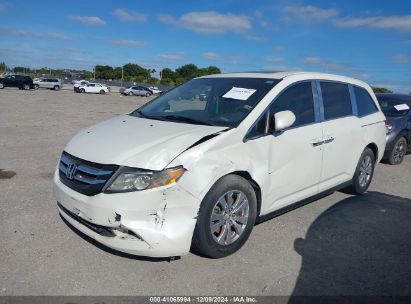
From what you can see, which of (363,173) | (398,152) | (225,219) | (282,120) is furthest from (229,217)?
(398,152)

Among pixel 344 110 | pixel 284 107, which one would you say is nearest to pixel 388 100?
pixel 344 110

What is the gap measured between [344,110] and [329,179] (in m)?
0.99

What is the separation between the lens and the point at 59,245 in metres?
3.58

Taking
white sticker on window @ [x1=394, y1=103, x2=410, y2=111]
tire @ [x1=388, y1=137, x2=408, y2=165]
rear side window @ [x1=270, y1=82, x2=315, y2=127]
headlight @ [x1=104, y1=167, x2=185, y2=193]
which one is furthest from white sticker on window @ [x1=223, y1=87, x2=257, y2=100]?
white sticker on window @ [x1=394, y1=103, x2=410, y2=111]

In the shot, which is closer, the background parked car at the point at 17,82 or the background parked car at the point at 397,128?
the background parked car at the point at 397,128

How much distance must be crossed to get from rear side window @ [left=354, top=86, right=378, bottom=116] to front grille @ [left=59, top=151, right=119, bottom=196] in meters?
3.85

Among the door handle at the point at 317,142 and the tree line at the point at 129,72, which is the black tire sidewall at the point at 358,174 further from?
the tree line at the point at 129,72

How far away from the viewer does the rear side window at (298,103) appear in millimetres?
3967

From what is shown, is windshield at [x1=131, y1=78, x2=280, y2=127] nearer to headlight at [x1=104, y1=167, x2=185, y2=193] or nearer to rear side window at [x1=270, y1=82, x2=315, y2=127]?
rear side window at [x1=270, y1=82, x2=315, y2=127]

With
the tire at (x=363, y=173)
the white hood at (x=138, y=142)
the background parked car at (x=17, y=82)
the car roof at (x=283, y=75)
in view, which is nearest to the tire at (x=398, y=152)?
the tire at (x=363, y=173)

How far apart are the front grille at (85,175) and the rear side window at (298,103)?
6.02 ft

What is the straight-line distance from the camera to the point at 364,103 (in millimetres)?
5523

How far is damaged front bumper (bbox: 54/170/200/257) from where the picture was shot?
9.63 ft

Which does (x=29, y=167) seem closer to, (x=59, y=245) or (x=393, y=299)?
(x=59, y=245)
